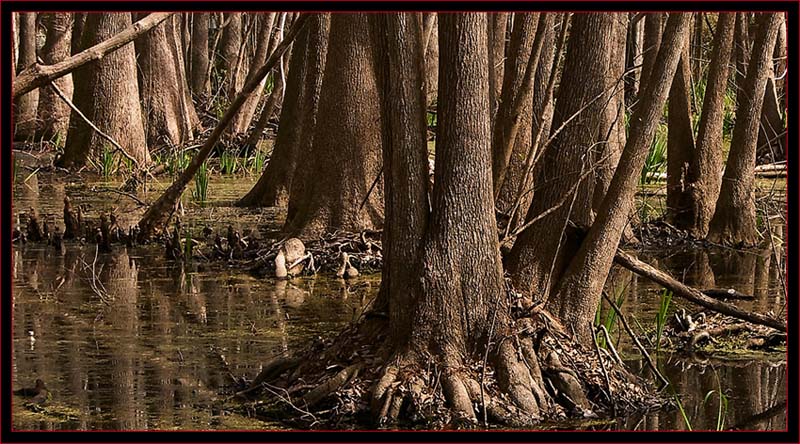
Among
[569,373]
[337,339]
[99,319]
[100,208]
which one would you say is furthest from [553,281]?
[100,208]

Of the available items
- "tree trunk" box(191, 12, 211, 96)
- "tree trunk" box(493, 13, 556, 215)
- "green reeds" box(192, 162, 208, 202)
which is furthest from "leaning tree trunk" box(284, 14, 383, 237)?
"tree trunk" box(191, 12, 211, 96)

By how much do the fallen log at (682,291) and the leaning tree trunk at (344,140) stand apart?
4.37m

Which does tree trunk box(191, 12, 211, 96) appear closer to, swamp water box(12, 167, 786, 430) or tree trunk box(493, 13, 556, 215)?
swamp water box(12, 167, 786, 430)

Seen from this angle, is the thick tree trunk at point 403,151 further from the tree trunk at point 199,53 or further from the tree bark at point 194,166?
the tree trunk at point 199,53

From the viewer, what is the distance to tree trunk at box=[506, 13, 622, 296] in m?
7.38

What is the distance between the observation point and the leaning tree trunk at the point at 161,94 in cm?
2059

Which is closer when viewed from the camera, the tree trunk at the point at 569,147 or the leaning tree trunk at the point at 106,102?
the tree trunk at the point at 569,147

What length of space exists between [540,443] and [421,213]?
133 centimetres

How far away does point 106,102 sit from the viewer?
1900 centimetres

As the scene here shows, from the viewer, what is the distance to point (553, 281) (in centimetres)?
750

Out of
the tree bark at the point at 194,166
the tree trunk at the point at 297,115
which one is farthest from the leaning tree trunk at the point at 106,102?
the tree bark at the point at 194,166

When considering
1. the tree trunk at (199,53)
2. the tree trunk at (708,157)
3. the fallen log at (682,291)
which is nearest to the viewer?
the fallen log at (682,291)

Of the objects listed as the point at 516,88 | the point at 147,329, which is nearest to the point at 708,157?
the point at 516,88

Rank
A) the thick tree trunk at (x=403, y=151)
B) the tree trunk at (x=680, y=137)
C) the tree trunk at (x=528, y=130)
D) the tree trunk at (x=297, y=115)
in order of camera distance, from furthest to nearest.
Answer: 1. the tree trunk at (x=680, y=137)
2. the tree trunk at (x=297, y=115)
3. the tree trunk at (x=528, y=130)
4. the thick tree trunk at (x=403, y=151)
